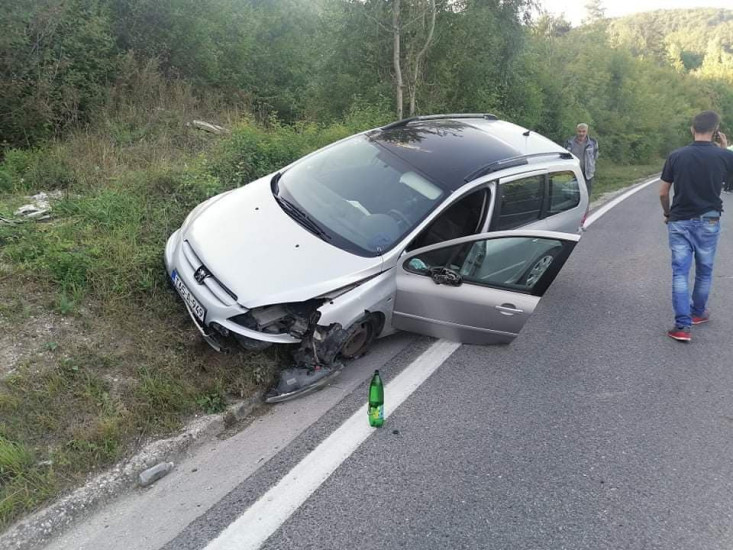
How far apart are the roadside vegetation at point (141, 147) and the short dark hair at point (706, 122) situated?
392 cm

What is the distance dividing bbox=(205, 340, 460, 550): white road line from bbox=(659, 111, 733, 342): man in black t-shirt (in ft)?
8.10

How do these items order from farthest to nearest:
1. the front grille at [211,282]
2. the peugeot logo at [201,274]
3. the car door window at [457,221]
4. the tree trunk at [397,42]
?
the tree trunk at [397,42] → the car door window at [457,221] → the peugeot logo at [201,274] → the front grille at [211,282]

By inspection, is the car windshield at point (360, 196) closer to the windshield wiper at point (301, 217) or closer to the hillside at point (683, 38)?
the windshield wiper at point (301, 217)

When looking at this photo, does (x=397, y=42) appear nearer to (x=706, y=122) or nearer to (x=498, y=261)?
(x=706, y=122)

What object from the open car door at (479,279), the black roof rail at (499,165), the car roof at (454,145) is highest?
the car roof at (454,145)

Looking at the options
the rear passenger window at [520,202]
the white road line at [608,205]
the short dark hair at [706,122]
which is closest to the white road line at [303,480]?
the rear passenger window at [520,202]

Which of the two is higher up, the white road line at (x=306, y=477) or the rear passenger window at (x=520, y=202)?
the rear passenger window at (x=520, y=202)

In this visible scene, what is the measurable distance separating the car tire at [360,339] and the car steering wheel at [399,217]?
0.79 meters

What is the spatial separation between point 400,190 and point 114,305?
7.88 feet

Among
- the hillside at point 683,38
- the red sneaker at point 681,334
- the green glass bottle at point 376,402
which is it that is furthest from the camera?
the hillside at point 683,38

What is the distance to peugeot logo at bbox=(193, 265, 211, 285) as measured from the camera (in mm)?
3625

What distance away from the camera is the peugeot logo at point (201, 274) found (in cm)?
362

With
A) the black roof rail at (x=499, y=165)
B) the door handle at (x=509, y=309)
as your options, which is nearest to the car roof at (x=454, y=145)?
the black roof rail at (x=499, y=165)

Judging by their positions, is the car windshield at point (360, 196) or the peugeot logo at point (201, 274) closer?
the peugeot logo at point (201, 274)
